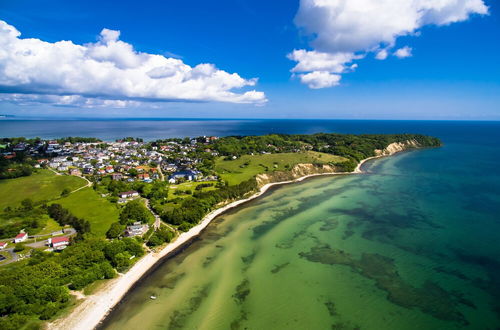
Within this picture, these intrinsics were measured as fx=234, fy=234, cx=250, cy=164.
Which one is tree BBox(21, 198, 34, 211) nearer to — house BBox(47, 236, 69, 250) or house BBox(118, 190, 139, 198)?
house BBox(118, 190, 139, 198)

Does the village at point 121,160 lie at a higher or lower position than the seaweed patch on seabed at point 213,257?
higher

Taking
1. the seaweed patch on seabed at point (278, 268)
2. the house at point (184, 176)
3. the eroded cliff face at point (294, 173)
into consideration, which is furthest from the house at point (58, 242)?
the eroded cliff face at point (294, 173)

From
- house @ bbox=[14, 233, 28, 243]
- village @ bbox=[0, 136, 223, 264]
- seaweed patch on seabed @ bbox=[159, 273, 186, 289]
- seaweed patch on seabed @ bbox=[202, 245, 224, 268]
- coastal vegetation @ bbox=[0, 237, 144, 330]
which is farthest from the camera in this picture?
village @ bbox=[0, 136, 223, 264]

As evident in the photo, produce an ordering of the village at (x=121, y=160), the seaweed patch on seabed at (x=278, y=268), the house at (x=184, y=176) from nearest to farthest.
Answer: the seaweed patch on seabed at (x=278, y=268)
the house at (x=184, y=176)
the village at (x=121, y=160)

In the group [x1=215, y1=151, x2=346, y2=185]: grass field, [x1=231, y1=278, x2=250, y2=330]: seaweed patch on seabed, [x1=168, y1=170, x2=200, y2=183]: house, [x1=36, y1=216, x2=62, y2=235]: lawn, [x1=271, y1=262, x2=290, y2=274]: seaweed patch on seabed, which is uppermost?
[x1=215, y1=151, x2=346, y2=185]: grass field

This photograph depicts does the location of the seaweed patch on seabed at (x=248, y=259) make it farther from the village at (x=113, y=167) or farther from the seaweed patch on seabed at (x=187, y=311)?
the village at (x=113, y=167)

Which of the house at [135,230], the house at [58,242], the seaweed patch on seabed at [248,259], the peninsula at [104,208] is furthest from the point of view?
the house at [135,230]

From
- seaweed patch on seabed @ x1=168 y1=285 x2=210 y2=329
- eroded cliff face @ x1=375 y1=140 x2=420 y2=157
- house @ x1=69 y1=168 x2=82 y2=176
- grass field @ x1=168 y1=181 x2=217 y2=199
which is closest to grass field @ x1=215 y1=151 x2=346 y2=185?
grass field @ x1=168 y1=181 x2=217 y2=199

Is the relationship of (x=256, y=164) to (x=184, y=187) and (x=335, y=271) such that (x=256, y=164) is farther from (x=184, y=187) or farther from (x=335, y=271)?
(x=335, y=271)
